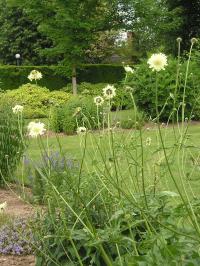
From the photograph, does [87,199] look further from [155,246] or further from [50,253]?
[155,246]

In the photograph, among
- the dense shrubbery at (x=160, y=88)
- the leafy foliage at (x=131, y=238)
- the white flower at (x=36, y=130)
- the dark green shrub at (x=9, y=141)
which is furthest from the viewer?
the dense shrubbery at (x=160, y=88)

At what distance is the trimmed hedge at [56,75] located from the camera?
23.4m

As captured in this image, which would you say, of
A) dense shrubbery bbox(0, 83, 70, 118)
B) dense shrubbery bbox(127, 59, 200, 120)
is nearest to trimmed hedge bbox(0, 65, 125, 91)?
dense shrubbery bbox(0, 83, 70, 118)

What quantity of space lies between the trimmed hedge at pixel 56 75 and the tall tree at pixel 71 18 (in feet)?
6.60

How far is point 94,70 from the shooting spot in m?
24.7

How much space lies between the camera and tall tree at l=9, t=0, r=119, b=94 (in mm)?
19328

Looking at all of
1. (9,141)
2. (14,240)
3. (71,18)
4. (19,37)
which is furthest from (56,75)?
(14,240)

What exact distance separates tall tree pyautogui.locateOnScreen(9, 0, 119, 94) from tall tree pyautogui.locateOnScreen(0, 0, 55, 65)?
12.5m

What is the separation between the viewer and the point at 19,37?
34.7 m

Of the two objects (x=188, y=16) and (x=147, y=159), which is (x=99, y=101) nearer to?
(x=147, y=159)

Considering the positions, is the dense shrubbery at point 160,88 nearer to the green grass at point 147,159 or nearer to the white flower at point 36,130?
the green grass at point 147,159

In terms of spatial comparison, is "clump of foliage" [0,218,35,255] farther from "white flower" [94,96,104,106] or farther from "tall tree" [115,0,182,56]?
"tall tree" [115,0,182,56]

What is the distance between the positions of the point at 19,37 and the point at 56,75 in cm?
1168

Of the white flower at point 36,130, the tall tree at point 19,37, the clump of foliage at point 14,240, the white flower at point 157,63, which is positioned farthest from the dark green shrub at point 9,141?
the tall tree at point 19,37
